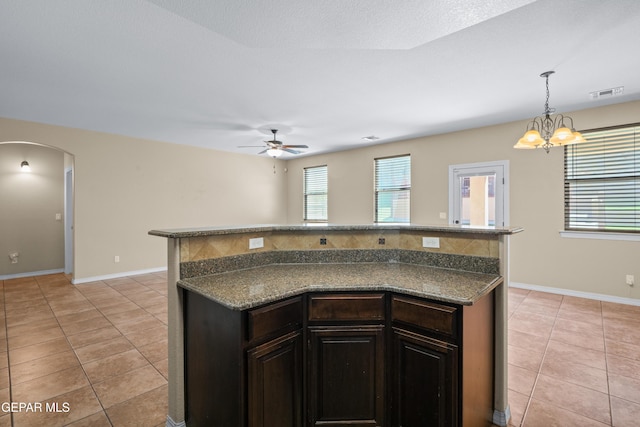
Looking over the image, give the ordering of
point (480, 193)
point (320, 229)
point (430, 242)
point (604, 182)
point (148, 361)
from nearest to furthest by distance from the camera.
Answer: point (430, 242)
point (320, 229)
point (148, 361)
point (604, 182)
point (480, 193)

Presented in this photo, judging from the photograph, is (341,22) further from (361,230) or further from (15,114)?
(15,114)

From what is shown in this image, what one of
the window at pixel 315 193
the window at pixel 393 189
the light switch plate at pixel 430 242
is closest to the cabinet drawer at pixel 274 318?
the light switch plate at pixel 430 242

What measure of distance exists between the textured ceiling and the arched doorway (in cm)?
167

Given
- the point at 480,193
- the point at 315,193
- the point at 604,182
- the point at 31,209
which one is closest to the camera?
the point at 604,182

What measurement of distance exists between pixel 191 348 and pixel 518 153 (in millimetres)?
5166

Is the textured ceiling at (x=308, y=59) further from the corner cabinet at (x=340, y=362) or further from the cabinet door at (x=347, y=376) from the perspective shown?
the cabinet door at (x=347, y=376)

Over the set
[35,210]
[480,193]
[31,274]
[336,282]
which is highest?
[480,193]

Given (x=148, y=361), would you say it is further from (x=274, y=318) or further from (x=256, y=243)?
(x=274, y=318)

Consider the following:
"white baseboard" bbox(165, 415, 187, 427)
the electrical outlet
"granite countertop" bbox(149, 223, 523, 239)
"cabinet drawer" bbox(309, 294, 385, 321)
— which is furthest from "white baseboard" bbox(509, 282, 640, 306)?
"white baseboard" bbox(165, 415, 187, 427)

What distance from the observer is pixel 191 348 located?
1.70 m

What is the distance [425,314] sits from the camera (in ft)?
4.98

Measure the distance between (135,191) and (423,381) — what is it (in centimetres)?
598

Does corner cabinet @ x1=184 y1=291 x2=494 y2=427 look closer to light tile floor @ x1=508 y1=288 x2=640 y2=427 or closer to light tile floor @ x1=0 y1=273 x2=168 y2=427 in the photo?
light tile floor @ x1=508 y1=288 x2=640 y2=427

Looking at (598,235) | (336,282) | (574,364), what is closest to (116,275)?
(336,282)
